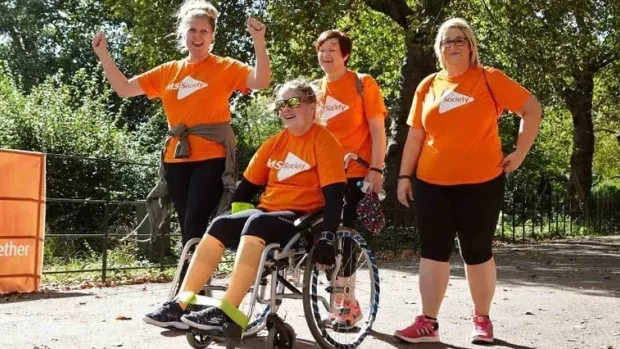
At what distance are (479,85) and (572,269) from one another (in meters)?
7.46

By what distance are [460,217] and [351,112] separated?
96cm

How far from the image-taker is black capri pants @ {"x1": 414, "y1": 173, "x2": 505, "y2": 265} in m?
5.03

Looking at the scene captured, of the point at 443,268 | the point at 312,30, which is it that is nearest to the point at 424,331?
the point at 443,268

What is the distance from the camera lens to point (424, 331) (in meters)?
5.03

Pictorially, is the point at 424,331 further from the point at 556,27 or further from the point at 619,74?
the point at 619,74

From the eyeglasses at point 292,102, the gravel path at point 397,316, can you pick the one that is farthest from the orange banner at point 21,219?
the eyeglasses at point 292,102

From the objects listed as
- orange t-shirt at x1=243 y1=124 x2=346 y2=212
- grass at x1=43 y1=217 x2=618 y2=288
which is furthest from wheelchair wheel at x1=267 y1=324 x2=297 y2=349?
grass at x1=43 y1=217 x2=618 y2=288

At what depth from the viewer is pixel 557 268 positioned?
1188 cm

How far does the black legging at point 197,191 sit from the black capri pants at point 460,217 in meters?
1.27

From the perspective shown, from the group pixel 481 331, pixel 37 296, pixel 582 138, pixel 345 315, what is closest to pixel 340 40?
pixel 345 315

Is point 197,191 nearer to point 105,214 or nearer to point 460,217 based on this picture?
point 460,217

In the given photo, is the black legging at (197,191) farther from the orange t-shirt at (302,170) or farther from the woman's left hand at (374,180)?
the woman's left hand at (374,180)

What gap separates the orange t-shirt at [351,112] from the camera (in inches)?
210

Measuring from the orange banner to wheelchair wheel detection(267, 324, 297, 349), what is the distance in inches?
156
